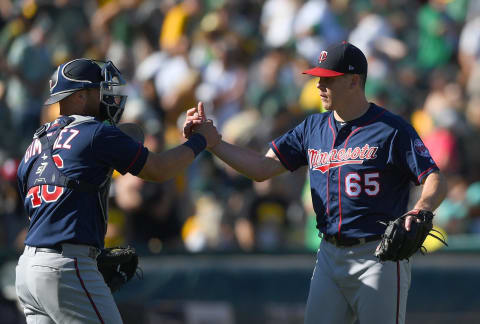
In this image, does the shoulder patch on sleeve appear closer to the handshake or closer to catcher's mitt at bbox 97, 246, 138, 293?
the handshake

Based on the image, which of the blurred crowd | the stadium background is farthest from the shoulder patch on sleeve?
the blurred crowd

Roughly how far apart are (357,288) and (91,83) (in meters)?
1.91

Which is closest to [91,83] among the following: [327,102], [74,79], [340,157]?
[74,79]

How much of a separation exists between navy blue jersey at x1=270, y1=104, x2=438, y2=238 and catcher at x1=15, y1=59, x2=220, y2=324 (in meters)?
0.95

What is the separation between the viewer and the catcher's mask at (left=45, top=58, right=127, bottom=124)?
4.80m

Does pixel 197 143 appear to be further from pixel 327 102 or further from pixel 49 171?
pixel 49 171

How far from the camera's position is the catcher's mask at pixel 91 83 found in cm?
480

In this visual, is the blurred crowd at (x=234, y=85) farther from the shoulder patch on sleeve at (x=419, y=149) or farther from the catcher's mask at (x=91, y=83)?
the shoulder patch on sleeve at (x=419, y=149)

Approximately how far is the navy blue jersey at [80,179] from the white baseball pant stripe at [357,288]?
4.12 feet

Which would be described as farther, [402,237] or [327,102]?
[327,102]

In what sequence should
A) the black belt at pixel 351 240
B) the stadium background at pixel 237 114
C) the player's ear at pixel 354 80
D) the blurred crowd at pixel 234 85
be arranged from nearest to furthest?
1. the black belt at pixel 351 240
2. the player's ear at pixel 354 80
3. the stadium background at pixel 237 114
4. the blurred crowd at pixel 234 85

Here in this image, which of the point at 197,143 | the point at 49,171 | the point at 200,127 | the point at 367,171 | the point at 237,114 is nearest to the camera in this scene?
the point at 49,171

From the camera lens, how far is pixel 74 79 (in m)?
4.80

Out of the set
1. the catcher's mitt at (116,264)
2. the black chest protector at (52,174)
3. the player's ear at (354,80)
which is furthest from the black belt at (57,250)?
the player's ear at (354,80)
